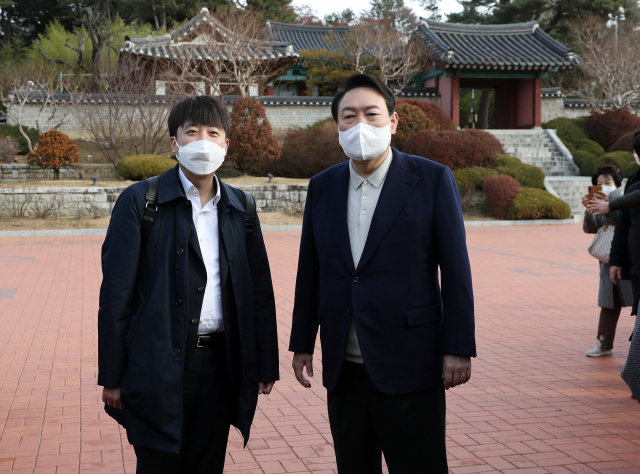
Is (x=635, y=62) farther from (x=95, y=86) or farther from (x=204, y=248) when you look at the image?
(x=204, y=248)

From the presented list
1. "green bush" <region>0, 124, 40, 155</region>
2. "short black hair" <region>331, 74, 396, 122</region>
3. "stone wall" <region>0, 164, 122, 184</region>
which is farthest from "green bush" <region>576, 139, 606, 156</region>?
"short black hair" <region>331, 74, 396, 122</region>

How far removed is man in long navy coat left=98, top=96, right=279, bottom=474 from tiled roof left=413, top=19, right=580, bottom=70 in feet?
84.4

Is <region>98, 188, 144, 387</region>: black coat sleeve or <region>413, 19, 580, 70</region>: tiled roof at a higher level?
<region>413, 19, 580, 70</region>: tiled roof

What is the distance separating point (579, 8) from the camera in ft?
111

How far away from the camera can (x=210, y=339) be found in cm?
249

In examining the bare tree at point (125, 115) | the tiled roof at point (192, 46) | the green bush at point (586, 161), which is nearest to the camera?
the bare tree at point (125, 115)

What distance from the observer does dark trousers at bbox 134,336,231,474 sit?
241cm

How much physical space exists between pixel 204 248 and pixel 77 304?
6.26m

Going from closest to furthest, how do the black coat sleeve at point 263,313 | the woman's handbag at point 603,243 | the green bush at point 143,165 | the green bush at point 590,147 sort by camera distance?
the black coat sleeve at point 263,313 < the woman's handbag at point 603,243 < the green bush at point 143,165 < the green bush at point 590,147

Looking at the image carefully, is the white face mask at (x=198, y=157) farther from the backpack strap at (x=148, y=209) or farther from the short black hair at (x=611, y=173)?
the short black hair at (x=611, y=173)

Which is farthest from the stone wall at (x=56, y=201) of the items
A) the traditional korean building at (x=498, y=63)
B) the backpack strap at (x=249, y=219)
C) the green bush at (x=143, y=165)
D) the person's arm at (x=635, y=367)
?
the person's arm at (x=635, y=367)

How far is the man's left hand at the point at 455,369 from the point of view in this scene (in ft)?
7.68

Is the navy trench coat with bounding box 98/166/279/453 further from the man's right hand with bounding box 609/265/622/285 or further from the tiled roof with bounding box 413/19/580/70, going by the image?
the tiled roof with bounding box 413/19/580/70

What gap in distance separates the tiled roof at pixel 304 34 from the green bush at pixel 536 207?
54.2 feet
